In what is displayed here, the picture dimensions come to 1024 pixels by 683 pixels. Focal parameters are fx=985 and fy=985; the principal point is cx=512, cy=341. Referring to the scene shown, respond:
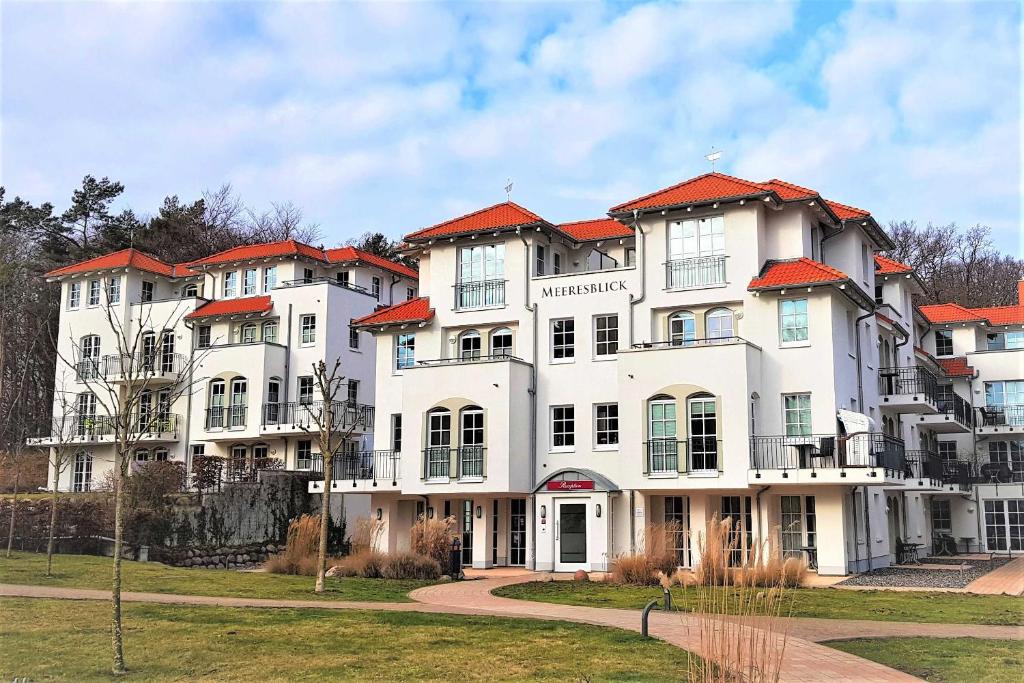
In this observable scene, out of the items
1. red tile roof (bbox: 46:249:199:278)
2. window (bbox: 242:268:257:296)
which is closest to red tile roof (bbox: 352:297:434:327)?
window (bbox: 242:268:257:296)

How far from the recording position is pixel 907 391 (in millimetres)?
31672

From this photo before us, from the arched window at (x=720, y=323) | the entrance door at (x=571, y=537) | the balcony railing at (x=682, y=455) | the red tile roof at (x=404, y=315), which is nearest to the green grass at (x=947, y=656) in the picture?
the balcony railing at (x=682, y=455)

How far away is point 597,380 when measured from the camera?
29406 millimetres

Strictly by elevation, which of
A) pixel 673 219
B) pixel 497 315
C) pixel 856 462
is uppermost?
pixel 673 219

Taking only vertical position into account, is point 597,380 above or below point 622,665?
above

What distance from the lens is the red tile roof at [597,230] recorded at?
1273 inches

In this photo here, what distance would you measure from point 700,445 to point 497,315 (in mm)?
8003

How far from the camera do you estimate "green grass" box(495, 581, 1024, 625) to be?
16.3 m

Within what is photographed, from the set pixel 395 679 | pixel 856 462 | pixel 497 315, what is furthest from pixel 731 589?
pixel 497 315

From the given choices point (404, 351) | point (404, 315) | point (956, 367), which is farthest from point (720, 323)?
point (956, 367)

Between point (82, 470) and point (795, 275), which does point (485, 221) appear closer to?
point (795, 275)

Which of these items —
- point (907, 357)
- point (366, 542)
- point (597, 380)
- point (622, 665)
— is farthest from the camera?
point (907, 357)

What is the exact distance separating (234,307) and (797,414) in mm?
23660

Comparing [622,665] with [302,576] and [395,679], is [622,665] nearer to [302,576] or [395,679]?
[395,679]
